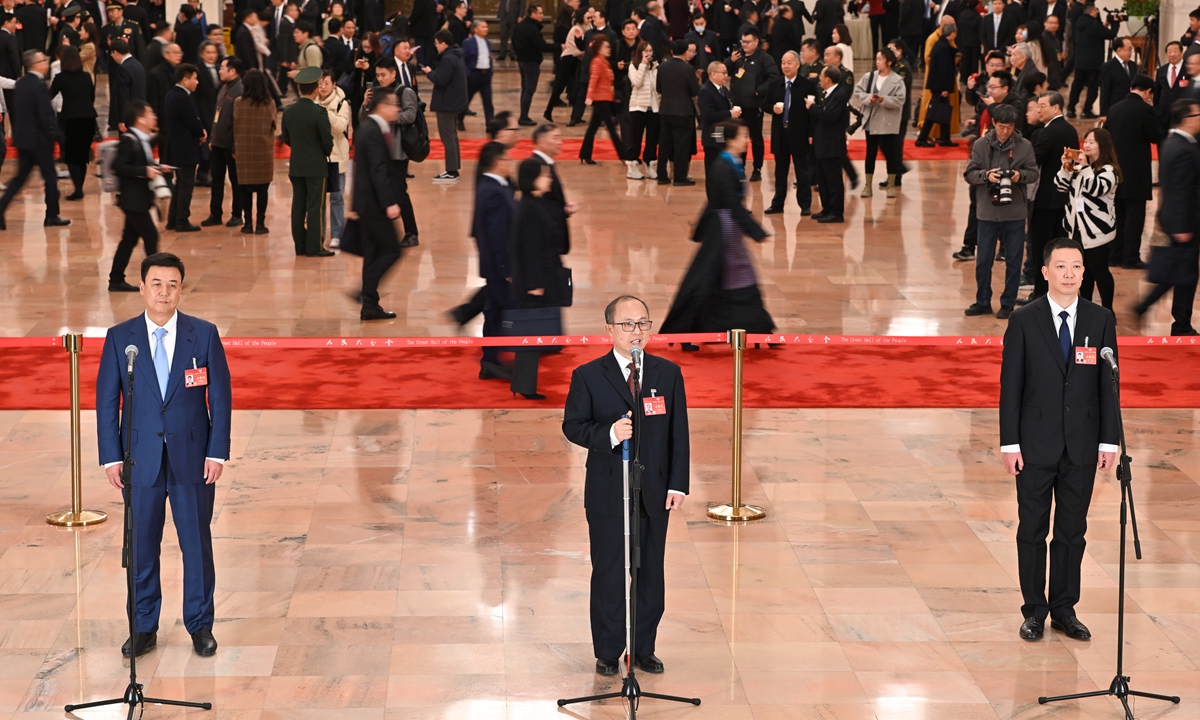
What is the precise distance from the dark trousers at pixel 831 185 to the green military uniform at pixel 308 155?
545 cm

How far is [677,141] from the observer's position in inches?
722

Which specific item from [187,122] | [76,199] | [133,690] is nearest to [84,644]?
[133,690]

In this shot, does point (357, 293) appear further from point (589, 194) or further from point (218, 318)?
point (589, 194)

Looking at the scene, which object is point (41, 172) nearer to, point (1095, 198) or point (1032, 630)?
point (1095, 198)

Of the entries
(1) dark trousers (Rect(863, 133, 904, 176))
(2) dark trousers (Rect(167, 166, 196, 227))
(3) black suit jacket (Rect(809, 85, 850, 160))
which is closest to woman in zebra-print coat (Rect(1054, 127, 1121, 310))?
(3) black suit jacket (Rect(809, 85, 850, 160))

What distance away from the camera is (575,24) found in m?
23.3

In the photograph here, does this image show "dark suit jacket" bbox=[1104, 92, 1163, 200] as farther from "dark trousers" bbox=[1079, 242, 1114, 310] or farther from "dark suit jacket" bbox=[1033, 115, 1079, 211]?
"dark trousers" bbox=[1079, 242, 1114, 310]

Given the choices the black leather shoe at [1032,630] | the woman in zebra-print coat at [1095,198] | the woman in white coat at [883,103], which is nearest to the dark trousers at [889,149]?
the woman in white coat at [883,103]

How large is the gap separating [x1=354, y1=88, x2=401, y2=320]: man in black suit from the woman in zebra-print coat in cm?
532

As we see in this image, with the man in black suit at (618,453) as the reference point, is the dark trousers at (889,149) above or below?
above

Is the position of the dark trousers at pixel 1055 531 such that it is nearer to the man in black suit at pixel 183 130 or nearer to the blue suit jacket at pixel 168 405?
A: the blue suit jacket at pixel 168 405

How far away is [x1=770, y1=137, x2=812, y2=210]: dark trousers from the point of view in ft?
54.0

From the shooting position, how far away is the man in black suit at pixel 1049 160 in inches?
465

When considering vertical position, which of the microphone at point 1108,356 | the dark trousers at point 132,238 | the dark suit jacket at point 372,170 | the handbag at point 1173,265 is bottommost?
the dark trousers at point 132,238
